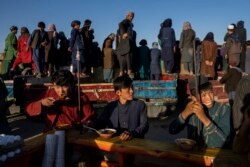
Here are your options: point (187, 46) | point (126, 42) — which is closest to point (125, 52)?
point (126, 42)

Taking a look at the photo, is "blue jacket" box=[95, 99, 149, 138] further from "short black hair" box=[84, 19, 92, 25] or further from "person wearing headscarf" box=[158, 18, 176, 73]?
"short black hair" box=[84, 19, 92, 25]

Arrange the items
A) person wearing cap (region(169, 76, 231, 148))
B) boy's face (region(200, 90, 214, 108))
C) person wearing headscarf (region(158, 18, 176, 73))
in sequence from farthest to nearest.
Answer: person wearing headscarf (region(158, 18, 176, 73))
boy's face (region(200, 90, 214, 108))
person wearing cap (region(169, 76, 231, 148))

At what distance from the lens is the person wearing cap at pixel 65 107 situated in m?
4.08

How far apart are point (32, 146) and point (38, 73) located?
790 cm

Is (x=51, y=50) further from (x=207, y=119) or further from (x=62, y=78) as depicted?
(x=207, y=119)

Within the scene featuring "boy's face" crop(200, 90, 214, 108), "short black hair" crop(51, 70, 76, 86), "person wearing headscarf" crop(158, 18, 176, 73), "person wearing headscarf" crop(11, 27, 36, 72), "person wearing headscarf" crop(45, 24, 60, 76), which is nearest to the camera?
"boy's face" crop(200, 90, 214, 108)

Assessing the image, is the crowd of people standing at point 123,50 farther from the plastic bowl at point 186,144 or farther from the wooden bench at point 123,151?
the plastic bowl at point 186,144

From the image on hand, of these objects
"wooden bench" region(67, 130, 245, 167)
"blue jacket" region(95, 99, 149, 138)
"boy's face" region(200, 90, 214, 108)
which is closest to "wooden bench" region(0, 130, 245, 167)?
"wooden bench" region(67, 130, 245, 167)

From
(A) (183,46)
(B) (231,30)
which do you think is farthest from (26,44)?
(B) (231,30)

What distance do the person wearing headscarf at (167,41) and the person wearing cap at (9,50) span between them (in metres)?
5.03

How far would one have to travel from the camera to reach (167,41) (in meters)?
11.1

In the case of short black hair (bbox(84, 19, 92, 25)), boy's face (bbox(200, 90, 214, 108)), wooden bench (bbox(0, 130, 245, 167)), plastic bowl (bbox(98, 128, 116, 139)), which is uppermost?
short black hair (bbox(84, 19, 92, 25))

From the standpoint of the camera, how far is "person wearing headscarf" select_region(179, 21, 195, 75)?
11.1 meters

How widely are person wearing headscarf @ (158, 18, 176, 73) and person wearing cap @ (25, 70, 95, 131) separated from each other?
7142 mm
